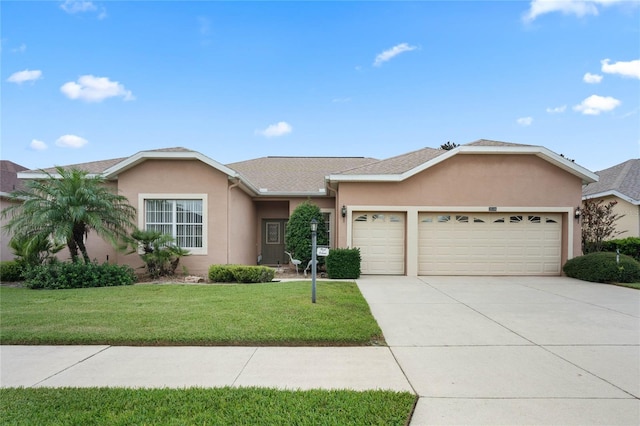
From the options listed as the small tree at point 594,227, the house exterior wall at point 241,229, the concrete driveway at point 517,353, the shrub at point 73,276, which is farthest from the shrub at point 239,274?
the small tree at point 594,227

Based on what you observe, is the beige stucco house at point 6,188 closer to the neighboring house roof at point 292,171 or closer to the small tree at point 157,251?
the small tree at point 157,251

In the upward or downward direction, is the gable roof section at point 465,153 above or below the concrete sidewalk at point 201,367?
above

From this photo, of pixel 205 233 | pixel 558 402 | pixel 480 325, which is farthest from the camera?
pixel 205 233

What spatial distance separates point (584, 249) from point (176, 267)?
15405 millimetres

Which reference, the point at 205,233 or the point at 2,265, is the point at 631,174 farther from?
the point at 2,265

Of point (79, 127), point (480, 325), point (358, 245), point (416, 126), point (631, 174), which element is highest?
point (416, 126)

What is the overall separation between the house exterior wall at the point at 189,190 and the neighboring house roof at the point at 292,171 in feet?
9.91

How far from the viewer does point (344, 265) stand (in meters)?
10.9

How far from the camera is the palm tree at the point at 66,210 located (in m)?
9.26

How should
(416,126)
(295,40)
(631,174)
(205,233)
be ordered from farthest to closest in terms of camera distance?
(416,126)
(631,174)
(295,40)
(205,233)

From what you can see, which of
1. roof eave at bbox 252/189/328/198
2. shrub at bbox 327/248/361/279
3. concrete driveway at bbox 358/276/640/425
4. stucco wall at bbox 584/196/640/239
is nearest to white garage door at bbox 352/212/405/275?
shrub at bbox 327/248/361/279

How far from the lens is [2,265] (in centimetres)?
1070

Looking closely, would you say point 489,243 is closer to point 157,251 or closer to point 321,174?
point 321,174

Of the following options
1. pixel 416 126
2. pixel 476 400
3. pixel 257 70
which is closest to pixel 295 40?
pixel 257 70
